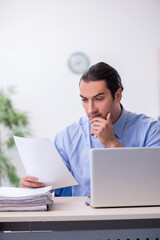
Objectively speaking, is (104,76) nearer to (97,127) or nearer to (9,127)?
(97,127)

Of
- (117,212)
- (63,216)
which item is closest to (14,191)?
(63,216)

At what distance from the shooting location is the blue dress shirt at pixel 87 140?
6.34 feet

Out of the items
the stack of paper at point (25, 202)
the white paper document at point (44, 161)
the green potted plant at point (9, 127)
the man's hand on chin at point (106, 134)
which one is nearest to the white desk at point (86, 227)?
the stack of paper at point (25, 202)

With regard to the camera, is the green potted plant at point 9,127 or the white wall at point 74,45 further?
the white wall at point 74,45

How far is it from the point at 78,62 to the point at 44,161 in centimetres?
290

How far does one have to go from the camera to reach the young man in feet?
6.25

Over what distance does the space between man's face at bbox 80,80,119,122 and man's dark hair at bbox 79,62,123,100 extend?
0.02 meters

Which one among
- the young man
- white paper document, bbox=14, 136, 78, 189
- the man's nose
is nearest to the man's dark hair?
the young man

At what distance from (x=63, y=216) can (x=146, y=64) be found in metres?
3.29

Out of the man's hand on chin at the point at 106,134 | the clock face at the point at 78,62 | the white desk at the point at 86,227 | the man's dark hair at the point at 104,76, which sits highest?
the clock face at the point at 78,62

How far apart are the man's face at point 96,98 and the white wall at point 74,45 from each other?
7.57 feet

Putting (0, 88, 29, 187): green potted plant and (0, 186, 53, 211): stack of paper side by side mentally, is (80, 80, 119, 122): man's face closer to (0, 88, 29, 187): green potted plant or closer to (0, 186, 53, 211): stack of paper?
(0, 186, 53, 211): stack of paper

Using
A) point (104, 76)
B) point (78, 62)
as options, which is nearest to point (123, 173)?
point (104, 76)

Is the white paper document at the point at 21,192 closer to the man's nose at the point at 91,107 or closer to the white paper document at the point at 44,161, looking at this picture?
the white paper document at the point at 44,161
